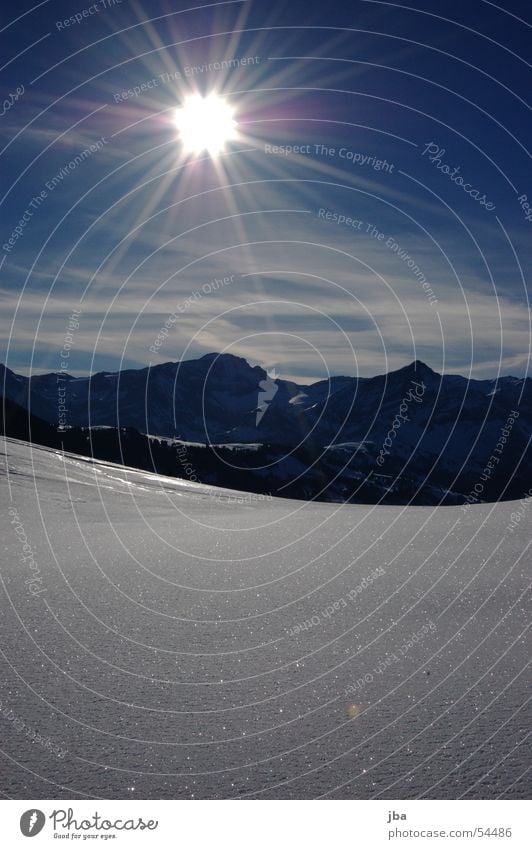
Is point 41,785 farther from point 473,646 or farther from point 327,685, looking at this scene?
point 473,646

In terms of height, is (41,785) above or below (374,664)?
below

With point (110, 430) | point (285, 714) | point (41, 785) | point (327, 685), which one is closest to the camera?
point (41, 785)

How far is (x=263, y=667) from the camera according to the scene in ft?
17.3

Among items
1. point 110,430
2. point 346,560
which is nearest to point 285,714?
point 346,560

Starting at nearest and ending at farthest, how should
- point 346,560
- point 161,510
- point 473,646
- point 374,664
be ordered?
point 374,664 < point 473,646 < point 346,560 < point 161,510

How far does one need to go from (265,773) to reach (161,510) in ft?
44.5

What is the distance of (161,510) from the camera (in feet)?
55.9

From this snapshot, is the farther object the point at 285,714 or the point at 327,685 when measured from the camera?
the point at 327,685

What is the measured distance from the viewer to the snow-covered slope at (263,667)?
3789mm

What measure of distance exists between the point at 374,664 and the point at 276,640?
39.3 inches

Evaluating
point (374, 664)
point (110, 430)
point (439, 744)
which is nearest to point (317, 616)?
point (374, 664)

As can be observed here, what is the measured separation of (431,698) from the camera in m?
4.71

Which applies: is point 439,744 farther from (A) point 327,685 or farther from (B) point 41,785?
(B) point 41,785

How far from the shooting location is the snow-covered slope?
379 centimetres
